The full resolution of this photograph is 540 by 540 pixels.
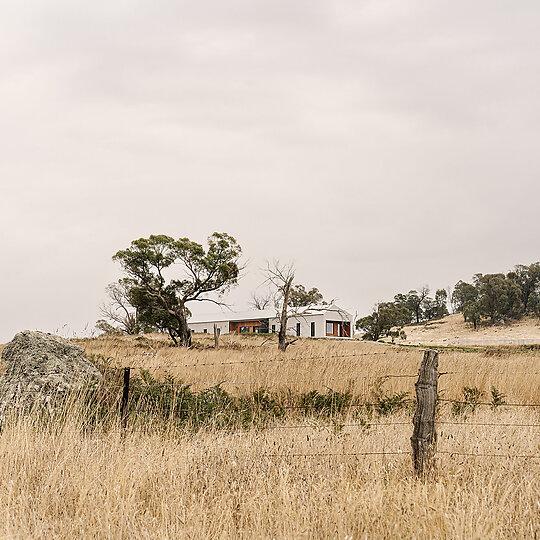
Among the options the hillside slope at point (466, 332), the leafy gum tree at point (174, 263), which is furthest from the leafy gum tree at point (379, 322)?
the leafy gum tree at point (174, 263)

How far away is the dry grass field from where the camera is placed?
14.3 ft

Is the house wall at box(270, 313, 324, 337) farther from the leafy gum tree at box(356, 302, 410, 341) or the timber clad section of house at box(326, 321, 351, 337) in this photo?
the leafy gum tree at box(356, 302, 410, 341)

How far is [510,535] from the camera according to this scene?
4.23 metres

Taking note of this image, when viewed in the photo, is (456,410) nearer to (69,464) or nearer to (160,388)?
(160,388)

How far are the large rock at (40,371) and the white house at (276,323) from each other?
4907cm

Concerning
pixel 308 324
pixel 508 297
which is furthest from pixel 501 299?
pixel 308 324

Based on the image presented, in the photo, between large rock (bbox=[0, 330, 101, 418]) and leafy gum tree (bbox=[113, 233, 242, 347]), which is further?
leafy gum tree (bbox=[113, 233, 242, 347])

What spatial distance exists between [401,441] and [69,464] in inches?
150

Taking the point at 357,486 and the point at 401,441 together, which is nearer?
the point at 357,486

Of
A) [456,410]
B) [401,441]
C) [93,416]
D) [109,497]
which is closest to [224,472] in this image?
[109,497]

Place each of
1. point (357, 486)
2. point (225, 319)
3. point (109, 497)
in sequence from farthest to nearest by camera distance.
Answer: point (225, 319) < point (357, 486) < point (109, 497)

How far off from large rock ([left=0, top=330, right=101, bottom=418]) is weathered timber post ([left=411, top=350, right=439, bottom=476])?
5.45 metres

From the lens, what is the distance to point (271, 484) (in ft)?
17.4

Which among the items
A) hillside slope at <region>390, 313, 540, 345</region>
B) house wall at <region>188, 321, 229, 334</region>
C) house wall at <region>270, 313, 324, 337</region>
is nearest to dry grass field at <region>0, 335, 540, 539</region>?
house wall at <region>270, 313, 324, 337</region>
